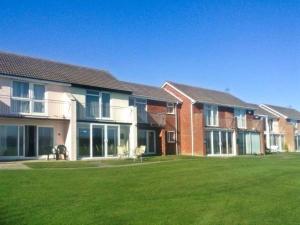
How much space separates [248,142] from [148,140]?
45.1ft

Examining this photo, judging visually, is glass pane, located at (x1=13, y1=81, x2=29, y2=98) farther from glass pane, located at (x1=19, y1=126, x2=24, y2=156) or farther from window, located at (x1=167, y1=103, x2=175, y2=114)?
window, located at (x1=167, y1=103, x2=175, y2=114)

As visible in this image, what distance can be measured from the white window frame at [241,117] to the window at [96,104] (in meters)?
18.4

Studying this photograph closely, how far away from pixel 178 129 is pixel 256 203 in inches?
1053

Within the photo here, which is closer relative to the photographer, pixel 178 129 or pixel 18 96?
pixel 18 96

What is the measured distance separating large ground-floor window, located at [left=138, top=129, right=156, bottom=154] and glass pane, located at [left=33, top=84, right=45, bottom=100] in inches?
410

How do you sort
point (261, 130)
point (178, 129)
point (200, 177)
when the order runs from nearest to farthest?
1. point (200, 177)
2. point (178, 129)
3. point (261, 130)

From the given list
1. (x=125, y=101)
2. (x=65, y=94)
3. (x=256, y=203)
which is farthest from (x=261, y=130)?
(x=256, y=203)

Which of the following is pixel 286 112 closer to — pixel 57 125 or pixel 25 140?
pixel 57 125

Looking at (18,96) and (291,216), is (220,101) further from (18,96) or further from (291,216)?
(291,216)

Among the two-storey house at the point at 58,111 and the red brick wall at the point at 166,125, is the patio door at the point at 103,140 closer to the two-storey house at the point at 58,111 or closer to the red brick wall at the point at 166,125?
the two-storey house at the point at 58,111

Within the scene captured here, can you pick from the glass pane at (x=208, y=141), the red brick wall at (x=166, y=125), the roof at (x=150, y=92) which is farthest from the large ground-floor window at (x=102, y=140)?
the glass pane at (x=208, y=141)

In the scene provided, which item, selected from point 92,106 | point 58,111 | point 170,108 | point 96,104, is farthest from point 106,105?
point 170,108

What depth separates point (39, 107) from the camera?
84.9 feet

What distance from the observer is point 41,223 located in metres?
8.78
